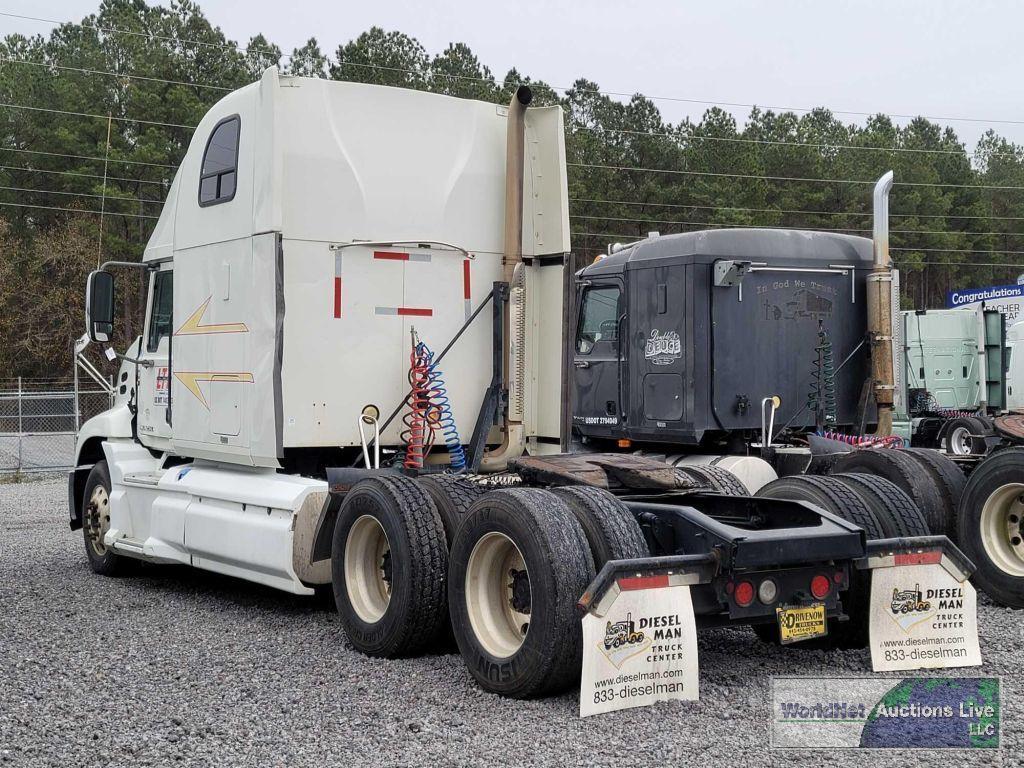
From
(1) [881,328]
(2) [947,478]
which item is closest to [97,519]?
(2) [947,478]

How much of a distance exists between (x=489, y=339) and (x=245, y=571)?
241 centimetres

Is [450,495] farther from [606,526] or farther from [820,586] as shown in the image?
[820,586]

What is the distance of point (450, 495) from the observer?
6777mm

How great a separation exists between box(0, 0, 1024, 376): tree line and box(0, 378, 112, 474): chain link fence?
12.0m

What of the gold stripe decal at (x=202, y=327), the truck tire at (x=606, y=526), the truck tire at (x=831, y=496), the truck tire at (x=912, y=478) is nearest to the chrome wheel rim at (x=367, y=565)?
the truck tire at (x=606, y=526)

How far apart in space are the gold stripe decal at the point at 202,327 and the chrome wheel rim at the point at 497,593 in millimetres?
3083

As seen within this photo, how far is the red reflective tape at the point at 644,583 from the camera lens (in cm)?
514

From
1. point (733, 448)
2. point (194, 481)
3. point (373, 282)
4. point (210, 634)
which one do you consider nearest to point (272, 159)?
point (373, 282)

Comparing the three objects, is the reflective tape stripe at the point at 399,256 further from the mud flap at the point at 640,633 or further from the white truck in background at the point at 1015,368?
the white truck in background at the point at 1015,368

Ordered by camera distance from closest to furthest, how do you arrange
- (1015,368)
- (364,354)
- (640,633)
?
(640,633), (364,354), (1015,368)

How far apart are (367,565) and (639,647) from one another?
2.34 m

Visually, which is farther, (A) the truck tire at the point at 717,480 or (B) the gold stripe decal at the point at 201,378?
(B) the gold stripe decal at the point at 201,378

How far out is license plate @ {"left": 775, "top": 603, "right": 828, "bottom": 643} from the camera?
554cm

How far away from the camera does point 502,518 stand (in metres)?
5.73
